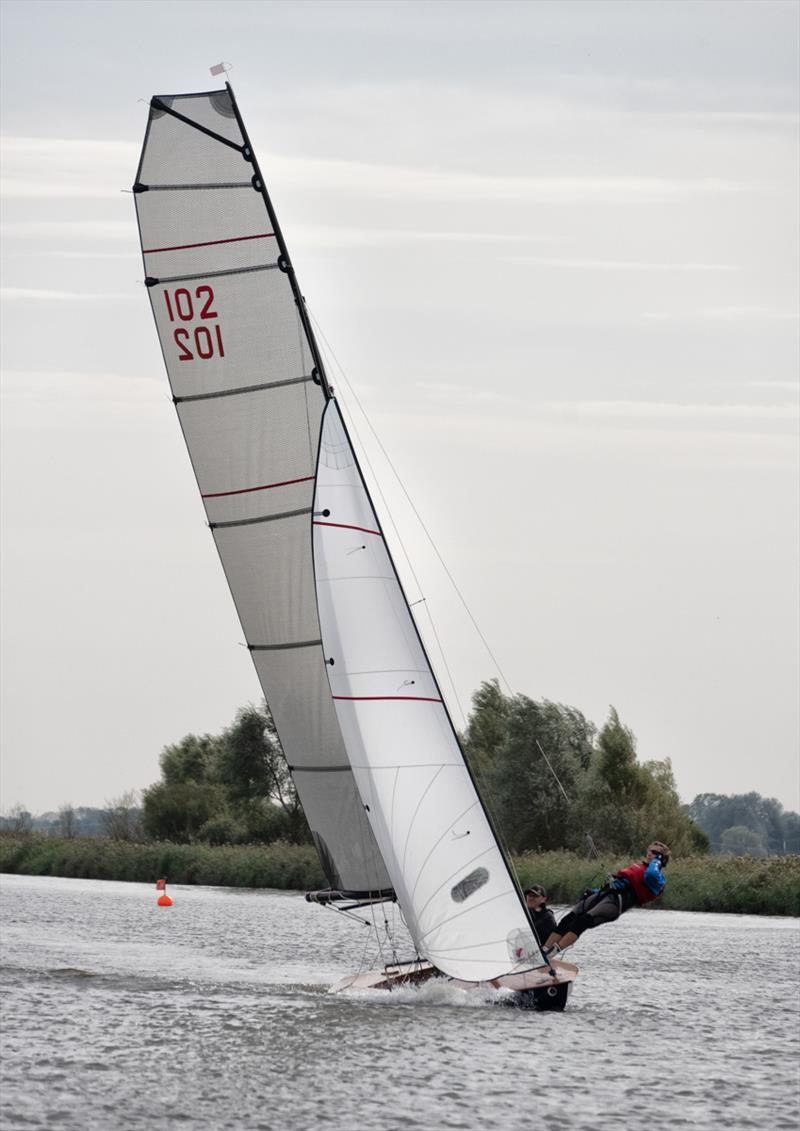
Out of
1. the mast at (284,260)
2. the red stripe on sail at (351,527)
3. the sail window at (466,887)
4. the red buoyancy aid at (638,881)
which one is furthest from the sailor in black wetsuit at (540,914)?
the mast at (284,260)

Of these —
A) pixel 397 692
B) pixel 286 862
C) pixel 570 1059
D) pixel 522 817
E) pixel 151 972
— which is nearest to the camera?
pixel 570 1059

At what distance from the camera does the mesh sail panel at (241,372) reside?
62.7 ft

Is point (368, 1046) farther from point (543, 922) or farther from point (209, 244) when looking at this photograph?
point (209, 244)

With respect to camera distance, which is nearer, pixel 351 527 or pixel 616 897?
pixel 351 527

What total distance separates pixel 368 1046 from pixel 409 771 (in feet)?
8.86

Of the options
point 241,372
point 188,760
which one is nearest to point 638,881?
point 241,372

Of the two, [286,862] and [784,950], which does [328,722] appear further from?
[286,862]

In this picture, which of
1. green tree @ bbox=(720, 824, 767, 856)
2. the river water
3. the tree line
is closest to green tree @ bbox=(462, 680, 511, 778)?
the tree line

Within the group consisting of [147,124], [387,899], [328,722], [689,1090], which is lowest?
[689,1090]

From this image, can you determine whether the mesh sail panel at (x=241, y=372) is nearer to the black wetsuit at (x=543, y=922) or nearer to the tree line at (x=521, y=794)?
the black wetsuit at (x=543, y=922)

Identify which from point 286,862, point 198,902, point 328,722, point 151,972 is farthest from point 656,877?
point 286,862

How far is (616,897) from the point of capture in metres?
18.9

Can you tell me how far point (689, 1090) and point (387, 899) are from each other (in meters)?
5.36

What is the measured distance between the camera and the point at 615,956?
29.2 metres
